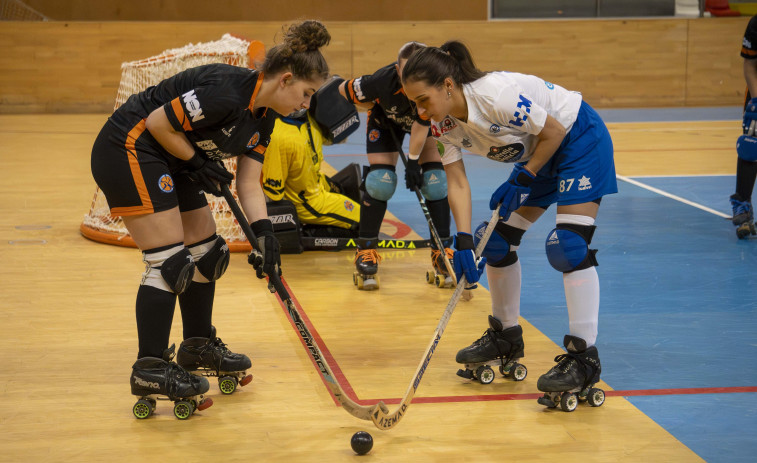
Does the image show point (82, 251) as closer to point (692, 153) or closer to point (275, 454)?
point (275, 454)

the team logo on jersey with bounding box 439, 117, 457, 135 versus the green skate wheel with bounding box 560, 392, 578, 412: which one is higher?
the team logo on jersey with bounding box 439, 117, 457, 135

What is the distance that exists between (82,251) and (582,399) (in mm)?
3424

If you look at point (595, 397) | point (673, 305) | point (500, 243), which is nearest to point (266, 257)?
point (500, 243)

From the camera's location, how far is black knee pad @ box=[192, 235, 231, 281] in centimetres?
309

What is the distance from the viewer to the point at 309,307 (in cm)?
418

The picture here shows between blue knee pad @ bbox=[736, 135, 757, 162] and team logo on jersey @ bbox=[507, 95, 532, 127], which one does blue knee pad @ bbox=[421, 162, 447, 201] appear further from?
blue knee pad @ bbox=[736, 135, 757, 162]

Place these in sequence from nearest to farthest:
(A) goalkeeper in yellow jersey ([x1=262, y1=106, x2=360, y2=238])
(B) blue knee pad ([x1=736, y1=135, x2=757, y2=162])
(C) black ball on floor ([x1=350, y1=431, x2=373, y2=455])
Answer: (C) black ball on floor ([x1=350, y1=431, x2=373, y2=455])
(A) goalkeeper in yellow jersey ([x1=262, y1=106, x2=360, y2=238])
(B) blue knee pad ([x1=736, y1=135, x2=757, y2=162])

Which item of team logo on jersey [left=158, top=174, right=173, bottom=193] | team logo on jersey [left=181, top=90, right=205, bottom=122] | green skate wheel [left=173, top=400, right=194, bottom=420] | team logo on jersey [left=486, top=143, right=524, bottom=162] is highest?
team logo on jersey [left=181, top=90, right=205, bottom=122]

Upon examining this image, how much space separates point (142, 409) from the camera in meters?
2.90

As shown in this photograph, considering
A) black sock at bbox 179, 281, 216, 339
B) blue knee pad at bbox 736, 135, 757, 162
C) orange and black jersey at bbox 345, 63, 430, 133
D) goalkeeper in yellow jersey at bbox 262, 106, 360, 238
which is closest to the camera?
black sock at bbox 179, 281, 216, 339

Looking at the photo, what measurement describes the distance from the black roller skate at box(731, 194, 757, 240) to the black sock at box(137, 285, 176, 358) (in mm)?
3915

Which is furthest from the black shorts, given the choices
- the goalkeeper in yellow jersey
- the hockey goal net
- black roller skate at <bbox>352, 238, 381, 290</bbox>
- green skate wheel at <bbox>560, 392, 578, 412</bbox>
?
the hockey goal net

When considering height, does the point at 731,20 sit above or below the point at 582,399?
above

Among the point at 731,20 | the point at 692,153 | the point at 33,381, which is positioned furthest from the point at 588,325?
the point at 731,20
